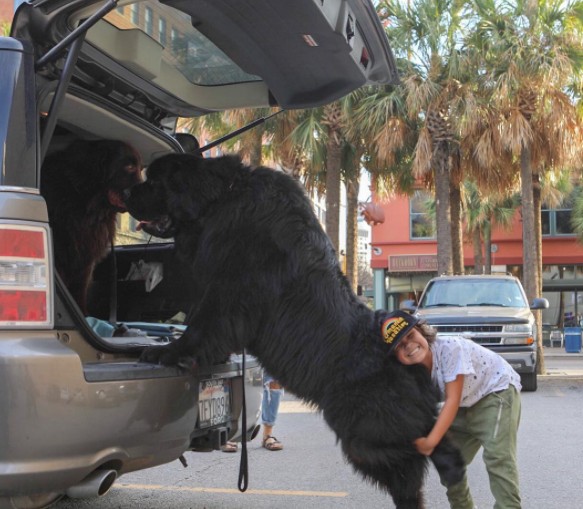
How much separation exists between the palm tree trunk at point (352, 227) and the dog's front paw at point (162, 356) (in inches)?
558

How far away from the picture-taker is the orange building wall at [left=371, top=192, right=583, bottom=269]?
3030cm

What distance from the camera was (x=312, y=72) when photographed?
3900 mm

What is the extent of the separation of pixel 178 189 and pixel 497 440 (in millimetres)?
2033

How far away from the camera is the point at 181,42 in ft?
12.9

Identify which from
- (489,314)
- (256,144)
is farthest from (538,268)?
(256,144)

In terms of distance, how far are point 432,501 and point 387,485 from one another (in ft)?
6.71

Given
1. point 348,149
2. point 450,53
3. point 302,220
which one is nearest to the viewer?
point 302,220

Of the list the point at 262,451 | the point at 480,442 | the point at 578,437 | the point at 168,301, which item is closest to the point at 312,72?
Answer: the point at 168,301

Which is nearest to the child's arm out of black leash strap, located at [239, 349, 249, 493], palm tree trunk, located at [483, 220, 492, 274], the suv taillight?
black leash strap, located at [239, 349, 249, 493]

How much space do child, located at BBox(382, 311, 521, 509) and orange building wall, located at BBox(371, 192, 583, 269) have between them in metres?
26.9

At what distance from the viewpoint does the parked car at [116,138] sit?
2604mm

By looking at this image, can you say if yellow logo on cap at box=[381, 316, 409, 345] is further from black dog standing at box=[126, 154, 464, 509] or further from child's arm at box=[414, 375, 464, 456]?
child's arm at box=[414, 375, 464, 456]

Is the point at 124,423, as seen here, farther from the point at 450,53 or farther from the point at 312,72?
the point at 450,53

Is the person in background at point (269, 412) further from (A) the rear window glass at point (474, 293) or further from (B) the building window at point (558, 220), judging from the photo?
(B) the building window at point (558, 220)
